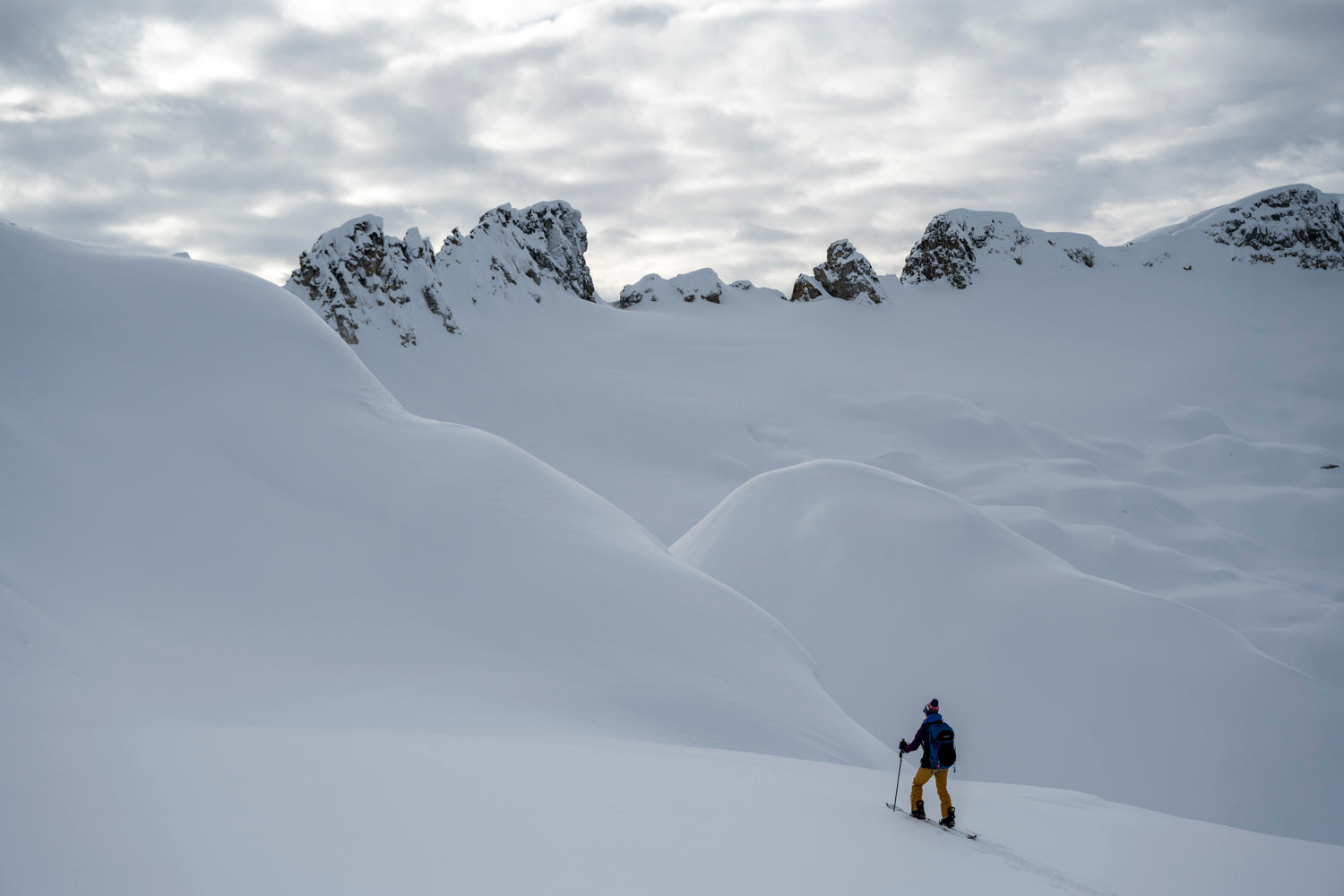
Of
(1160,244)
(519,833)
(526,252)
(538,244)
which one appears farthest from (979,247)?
(519,833)

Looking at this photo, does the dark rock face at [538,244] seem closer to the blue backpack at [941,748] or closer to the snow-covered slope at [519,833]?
the snow-covered slope at [519,833]

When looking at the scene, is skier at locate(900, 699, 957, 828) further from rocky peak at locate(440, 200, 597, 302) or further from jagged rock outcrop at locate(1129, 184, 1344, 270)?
jagged rock outcrop at locate(1129, 184, 1344, 270)

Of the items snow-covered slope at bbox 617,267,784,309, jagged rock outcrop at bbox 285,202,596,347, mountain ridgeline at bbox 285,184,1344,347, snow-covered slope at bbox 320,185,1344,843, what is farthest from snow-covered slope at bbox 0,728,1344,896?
snow-covered slope at bbox 617,267,784,309

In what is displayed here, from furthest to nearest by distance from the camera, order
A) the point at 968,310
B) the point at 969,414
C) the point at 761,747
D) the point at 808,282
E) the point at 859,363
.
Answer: the point at 808,282 → the point at 968,310 → the point at 859,363 → the point at 969,414 → the point at 761,747

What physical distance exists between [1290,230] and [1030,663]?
82.7 meters

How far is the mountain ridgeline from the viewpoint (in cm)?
5756

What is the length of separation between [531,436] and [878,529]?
2405 centimetres

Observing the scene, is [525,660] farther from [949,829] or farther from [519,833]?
[949,829]

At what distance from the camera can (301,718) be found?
9.02 metres

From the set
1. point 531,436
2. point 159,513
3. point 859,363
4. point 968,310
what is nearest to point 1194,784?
point 159,513

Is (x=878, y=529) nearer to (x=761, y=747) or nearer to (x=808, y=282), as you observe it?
(x=761, y=747)

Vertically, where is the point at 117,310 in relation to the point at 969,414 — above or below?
below

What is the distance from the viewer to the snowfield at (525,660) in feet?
19.6

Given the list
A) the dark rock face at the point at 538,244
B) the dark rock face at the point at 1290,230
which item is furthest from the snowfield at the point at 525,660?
the dark rock face at the point at 1290,230
